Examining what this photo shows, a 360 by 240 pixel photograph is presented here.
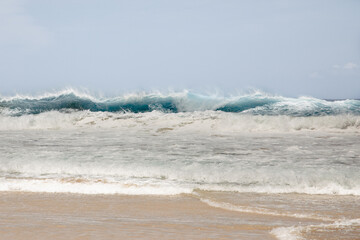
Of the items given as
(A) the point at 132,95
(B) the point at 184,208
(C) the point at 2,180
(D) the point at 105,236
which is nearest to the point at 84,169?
(C) the point at 2,180

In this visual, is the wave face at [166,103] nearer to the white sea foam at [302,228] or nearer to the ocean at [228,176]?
the ocean at [228,176]

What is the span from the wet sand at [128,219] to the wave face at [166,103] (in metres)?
12.8

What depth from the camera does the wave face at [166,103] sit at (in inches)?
667

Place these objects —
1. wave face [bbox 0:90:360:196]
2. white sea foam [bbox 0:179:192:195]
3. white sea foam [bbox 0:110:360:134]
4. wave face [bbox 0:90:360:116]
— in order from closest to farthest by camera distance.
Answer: white sea foam [bbox 0:179:192:195] → wave face [bbox 0:90:360:196] → white sea foam [bbox 0:110:360:134] → wave face [bbox 0:90:360:116]

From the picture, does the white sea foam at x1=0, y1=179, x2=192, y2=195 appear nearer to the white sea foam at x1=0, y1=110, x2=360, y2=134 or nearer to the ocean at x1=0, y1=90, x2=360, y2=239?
the ocean at x1=0, y1=90, x2=360, y2=239

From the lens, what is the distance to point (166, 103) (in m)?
19.7

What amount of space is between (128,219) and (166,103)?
53.9ft

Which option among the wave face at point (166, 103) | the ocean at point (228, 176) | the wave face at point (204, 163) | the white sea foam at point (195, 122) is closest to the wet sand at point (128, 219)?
the ocean at point (228, 176)

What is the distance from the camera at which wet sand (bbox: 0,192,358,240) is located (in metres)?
2.91

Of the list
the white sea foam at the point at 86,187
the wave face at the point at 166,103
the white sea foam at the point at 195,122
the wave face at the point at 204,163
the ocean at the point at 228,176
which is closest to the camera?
the ocean at the point at 228,176

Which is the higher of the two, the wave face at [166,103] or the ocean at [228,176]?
the wave face at [166,103]

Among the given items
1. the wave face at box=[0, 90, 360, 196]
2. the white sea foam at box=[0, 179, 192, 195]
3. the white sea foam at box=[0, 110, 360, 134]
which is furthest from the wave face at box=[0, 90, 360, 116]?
the white sea foam at box=[0, 179, 192, 195]

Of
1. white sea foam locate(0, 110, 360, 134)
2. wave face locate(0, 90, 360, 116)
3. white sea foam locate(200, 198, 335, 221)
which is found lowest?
white sea foam locate(200, 198, 335, 221)

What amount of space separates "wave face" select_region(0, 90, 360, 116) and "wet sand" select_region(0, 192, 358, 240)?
1281cm
